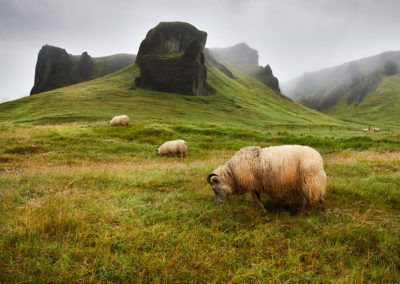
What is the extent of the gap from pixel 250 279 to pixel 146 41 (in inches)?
5359

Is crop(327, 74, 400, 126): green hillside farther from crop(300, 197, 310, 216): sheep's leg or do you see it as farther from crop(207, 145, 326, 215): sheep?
crop(300, 197, 310, 216): sheep's leg

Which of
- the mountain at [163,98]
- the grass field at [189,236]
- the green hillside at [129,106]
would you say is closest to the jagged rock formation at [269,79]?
the mountain at [163,98]

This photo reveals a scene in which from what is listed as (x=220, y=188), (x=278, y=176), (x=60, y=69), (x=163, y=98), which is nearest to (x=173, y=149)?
(x=220, y=188)

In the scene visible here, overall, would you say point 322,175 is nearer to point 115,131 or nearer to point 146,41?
point 115,131

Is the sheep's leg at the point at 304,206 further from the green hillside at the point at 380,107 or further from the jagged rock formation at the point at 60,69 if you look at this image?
the jagged rock formation at the point at 60,69

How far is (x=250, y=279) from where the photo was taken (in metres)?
3.06

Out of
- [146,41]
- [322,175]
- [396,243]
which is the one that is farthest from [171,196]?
[146,41]

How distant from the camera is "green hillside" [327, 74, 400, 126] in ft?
384

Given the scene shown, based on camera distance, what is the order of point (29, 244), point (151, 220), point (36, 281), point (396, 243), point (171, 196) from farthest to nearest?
point (171, 196) → point (151, 220) → point (396, 243) → point (29, 244) → point (36, 281)

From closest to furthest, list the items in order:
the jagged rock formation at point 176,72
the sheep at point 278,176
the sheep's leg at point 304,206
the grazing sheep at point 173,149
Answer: the sheep's leg at point 304,206 → the sheep at point 278,176 → the grazing sheep at point 173,149 → the jagged rock formation at point 176,72

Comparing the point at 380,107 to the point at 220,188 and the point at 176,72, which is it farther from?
the point at 220,188

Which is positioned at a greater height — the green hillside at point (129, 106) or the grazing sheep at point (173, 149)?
the green hillside at point (129, 106)

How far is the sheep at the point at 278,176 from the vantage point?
17.6 feet

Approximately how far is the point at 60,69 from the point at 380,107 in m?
249
